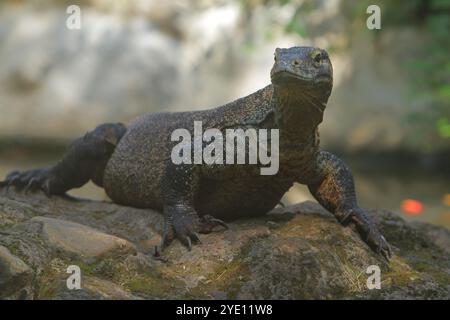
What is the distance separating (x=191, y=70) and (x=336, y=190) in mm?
11250

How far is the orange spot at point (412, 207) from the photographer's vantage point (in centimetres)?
1312

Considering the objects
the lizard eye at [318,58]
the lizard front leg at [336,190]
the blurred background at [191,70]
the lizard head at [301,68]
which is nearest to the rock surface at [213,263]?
the lizard front leg at [336,190]

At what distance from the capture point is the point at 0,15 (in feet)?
57.4

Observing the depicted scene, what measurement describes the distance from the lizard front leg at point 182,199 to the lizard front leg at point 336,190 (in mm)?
1023

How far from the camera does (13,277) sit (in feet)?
14.5

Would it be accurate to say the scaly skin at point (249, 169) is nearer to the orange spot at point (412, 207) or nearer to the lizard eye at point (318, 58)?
the lizard eye at point (318, 58)

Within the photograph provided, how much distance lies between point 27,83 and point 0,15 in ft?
7.51

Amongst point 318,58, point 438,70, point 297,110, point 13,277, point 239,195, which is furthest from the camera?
point 438,70

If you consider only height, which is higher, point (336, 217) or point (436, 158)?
point (336, 217)

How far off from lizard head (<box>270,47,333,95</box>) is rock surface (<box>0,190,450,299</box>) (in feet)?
4.20

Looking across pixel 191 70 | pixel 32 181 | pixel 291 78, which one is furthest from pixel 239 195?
pixel 191 70

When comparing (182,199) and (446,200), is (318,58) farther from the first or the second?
(446,200)
